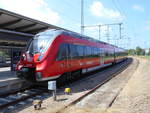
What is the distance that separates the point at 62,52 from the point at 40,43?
129 centimetres

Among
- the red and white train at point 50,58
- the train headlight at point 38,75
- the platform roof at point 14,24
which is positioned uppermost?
the platform roof at point 14,24

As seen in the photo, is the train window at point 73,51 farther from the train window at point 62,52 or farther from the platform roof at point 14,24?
the platform roof at point 14,24

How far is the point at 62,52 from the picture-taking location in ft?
31.6

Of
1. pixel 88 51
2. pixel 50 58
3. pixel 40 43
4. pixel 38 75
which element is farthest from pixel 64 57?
pixel 88 51

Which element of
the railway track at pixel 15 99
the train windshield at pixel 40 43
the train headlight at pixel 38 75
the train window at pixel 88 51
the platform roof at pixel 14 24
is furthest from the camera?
the train window at pixel 88 51

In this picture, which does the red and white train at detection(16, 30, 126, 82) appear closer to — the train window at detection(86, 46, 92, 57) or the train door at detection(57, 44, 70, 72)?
the train door at detection(57, 44, 70, 72)

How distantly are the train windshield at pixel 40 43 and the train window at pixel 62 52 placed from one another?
0.74 meters

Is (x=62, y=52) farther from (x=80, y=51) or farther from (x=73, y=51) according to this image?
(x=80, y=51)

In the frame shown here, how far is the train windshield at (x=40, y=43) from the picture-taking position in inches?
358

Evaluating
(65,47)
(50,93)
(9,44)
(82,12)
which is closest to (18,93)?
(50,93)

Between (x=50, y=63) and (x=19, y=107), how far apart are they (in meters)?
2.77

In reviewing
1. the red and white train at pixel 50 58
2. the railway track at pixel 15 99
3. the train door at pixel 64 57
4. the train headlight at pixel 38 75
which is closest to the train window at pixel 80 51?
the red and white train at pixel 50 58

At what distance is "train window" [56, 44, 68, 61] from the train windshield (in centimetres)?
74

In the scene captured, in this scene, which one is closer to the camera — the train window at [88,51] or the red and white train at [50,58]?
the red and white train at [50,58]
